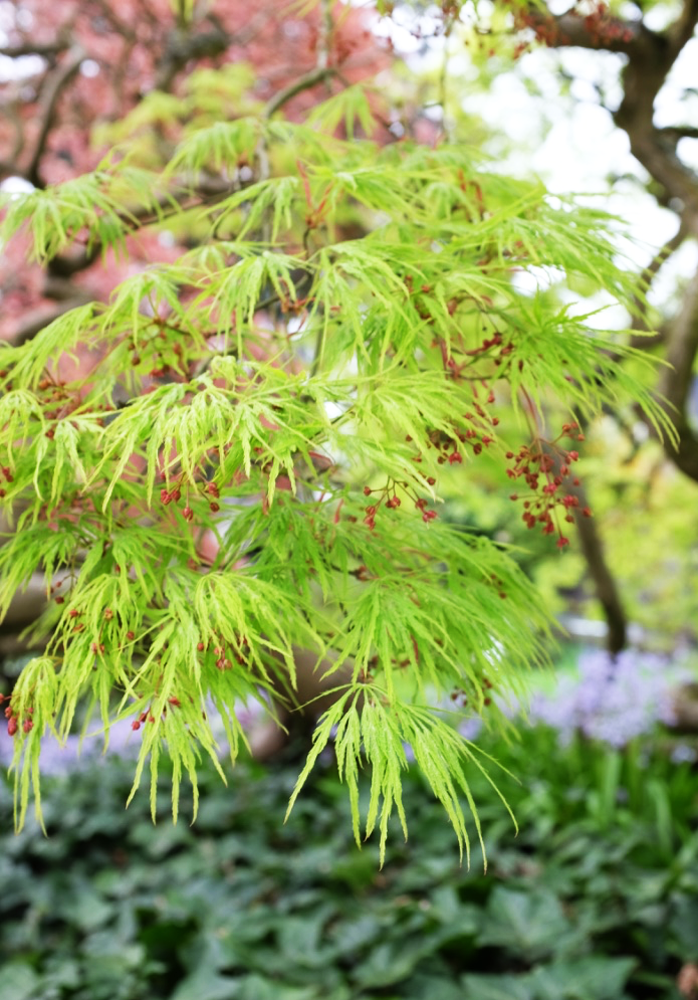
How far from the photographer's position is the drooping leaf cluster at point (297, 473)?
92 centimetres

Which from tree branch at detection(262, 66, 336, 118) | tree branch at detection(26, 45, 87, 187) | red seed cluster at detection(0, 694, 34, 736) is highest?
tree branch at detection(262, 66, 336, 118)

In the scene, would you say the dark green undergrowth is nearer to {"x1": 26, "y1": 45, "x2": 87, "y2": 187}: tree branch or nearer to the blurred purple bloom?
the blurred purple bloom

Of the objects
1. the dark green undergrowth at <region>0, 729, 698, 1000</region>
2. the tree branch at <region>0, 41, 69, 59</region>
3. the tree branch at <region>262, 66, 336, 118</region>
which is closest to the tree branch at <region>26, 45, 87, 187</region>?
the tree branch at <region>0, 41, 69, 59</region>

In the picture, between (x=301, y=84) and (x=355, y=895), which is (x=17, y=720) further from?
(x=355, y=895)

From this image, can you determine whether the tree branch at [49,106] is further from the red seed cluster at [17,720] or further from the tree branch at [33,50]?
the red seed cluster at [17,720]

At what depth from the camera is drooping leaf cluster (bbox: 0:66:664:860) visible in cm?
92

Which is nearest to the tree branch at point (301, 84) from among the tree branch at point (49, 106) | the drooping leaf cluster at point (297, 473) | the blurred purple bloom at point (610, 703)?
the drooping leaf cluster at point (297, 473)

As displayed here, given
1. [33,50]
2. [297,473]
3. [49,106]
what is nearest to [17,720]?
[297,473]

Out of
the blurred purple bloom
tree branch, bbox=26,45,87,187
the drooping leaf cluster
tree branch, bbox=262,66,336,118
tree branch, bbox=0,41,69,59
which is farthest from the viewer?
tree branch, bbox=0,41,69,59

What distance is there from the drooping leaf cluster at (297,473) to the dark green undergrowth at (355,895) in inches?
55.6

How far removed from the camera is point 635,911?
2541 mm

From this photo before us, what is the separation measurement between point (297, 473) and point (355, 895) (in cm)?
220

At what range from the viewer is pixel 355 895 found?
9.54ft

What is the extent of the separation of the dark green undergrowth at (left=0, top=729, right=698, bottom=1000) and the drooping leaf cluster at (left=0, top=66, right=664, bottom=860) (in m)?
1.41
